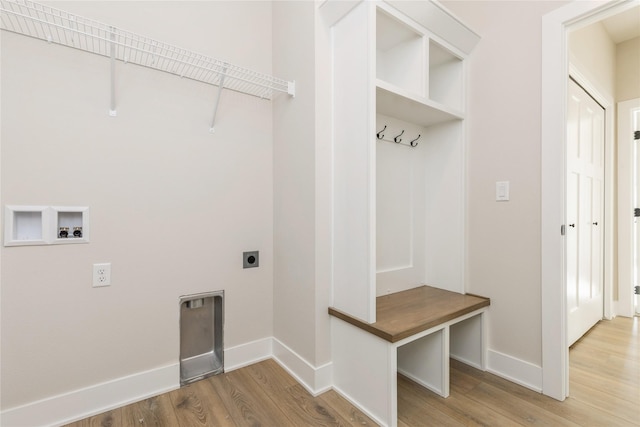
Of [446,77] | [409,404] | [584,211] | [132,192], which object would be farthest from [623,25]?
[132,192]

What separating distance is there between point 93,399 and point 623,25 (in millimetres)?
4794

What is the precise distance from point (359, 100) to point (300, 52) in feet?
1.82

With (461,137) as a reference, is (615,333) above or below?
below

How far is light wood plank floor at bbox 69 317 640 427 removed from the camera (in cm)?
142

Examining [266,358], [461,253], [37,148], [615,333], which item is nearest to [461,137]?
[461,253]

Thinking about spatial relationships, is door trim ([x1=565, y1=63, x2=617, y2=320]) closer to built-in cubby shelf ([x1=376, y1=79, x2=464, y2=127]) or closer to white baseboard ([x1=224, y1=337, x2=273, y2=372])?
built-in cubby shelf ([x1=376, y1=79, x2=464, y2=127])

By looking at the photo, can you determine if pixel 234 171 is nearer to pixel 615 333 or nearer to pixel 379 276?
pixel 379 276

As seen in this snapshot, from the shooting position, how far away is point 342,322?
1.65 metres

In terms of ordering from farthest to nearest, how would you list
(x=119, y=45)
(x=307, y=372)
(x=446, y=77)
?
(x=446, y=77), (x=307, y=372), (x=119, y=45)

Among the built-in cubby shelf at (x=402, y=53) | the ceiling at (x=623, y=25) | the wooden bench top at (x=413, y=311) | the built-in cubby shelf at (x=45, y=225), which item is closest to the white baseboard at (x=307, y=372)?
the wooden bench top at (x=413, y=311)

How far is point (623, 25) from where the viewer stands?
2615 millimetres

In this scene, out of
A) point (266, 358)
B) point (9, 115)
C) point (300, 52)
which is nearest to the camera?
point (9, 115)

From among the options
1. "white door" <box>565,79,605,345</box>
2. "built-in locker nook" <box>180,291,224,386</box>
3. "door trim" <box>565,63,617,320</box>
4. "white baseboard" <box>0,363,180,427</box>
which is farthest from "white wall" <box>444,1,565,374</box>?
"white baseboard" <box>0,363,180,427</box>

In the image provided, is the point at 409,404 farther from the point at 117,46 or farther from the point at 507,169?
the point at 117,46
